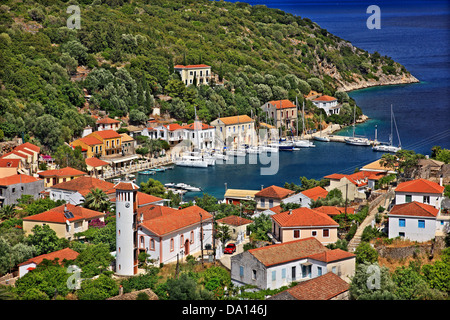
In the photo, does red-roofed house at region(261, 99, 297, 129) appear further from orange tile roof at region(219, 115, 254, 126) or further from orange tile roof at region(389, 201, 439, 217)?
orange tile roof at region(389, 201, 439, 217)

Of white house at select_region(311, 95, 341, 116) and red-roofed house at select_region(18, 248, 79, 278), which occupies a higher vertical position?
white house at select_region(311, 95, 341, 116)

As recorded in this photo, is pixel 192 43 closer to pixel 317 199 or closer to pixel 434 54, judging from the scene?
pixel 317 199

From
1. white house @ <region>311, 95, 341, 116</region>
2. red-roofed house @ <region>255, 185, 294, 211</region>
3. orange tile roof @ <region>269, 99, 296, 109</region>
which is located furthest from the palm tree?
white house @ <region>311, 95, 341, 116</region>

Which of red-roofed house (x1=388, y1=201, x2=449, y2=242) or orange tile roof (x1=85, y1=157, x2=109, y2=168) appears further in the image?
orange tile roof (x1=85, y1=157, x2=109, y2=168)

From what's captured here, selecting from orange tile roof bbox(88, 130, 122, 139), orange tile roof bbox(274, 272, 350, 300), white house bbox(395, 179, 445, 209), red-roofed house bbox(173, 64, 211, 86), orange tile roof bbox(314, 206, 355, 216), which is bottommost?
orange tile roof bbox(274, 272, 350, 300)

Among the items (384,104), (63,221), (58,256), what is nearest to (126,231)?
(58,256)
